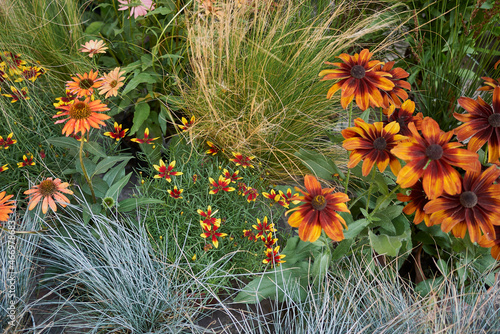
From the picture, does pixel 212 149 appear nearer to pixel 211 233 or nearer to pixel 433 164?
pixel 211 233

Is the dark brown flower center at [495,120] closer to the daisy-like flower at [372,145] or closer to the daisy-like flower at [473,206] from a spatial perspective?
the daisy-like flower at [473,206]

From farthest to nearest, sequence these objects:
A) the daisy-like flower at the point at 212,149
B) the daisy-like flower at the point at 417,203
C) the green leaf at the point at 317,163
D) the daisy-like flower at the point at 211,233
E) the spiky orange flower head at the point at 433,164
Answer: the daisy-like flower at the point at 212,149
the green leaf at the point at 317,163
the daisy-like flower at the point at 211,233
the daisy-like flower at the point at 417,203
the spiky orange flower head at the point at 433,164

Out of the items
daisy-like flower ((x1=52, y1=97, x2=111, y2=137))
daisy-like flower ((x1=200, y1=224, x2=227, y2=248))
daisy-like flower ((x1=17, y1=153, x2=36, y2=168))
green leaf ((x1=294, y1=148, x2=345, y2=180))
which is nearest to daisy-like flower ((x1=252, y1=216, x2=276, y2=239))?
daisy-like flower ((x1=200, y1=224, x2=227, y2=248))

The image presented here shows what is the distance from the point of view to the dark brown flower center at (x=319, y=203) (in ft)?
3.09

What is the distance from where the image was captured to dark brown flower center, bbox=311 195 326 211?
37.1 inches

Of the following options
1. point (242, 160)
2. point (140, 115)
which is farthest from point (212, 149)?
point (140, 115)

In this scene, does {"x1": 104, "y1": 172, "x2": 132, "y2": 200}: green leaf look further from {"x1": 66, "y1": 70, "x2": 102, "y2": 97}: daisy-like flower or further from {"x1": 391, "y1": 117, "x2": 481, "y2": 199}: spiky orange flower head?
{"x1": 391, "y1": 117, "x2": 481, "y2": 199}: spiky orange flower head

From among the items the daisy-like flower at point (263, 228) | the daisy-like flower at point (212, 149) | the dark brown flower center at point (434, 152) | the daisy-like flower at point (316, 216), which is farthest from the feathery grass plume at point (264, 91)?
the dark brown flower center at point (434, 152)

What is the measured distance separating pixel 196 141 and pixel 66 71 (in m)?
0.78

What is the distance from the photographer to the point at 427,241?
1460mm

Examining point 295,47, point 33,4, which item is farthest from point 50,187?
point 33,4

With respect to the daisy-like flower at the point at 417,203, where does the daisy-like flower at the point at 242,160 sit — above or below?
below

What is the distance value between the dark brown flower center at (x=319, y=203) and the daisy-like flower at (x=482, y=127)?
389 millimetres

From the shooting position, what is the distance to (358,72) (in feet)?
3.49
